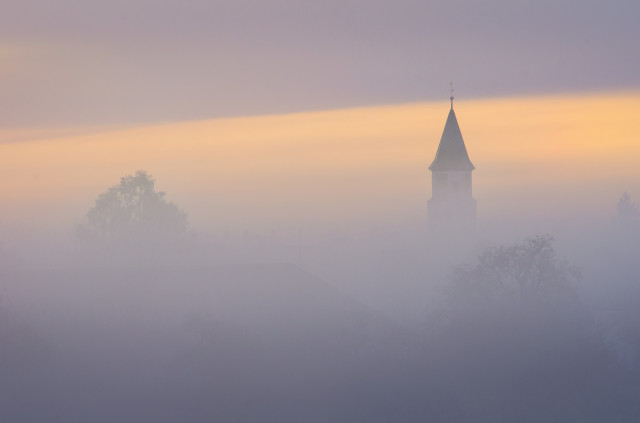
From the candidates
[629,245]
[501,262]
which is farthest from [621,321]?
[629,245]

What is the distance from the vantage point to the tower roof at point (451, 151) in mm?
91062

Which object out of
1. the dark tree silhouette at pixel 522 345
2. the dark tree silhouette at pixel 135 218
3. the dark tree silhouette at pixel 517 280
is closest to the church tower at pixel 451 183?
the dark tree silhouette at pixel 135 218

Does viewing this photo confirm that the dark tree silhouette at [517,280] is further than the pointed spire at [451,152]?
No

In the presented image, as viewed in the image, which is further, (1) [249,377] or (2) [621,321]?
(2) [621,321]

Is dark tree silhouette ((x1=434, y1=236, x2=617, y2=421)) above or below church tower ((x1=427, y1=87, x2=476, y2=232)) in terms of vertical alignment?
below

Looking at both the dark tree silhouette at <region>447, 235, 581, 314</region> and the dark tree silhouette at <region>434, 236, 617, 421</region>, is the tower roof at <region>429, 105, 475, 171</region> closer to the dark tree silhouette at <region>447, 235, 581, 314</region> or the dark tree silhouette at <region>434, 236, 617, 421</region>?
the dark tree silhouette at <region>434, 236, 617, 421</region>

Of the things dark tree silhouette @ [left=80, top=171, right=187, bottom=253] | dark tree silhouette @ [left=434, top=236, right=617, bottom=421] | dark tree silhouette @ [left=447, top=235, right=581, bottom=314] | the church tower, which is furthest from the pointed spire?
dark tree silhouette @ [left=447, top=235, right=581, bottom=314]

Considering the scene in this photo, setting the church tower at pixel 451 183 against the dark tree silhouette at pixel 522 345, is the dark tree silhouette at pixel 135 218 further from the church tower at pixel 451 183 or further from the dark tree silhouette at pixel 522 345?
the dark tree silhouette at pixel 522 345

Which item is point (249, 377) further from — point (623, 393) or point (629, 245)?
point (629, 245)

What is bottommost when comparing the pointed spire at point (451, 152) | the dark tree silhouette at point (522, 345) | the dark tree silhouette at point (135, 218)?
the dark tree silhouette at point (522, 345)

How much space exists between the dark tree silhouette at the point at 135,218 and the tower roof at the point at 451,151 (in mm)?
18469

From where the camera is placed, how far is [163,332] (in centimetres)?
5872

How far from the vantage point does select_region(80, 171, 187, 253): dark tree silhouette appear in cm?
9175

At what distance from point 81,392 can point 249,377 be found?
22.4 ft
